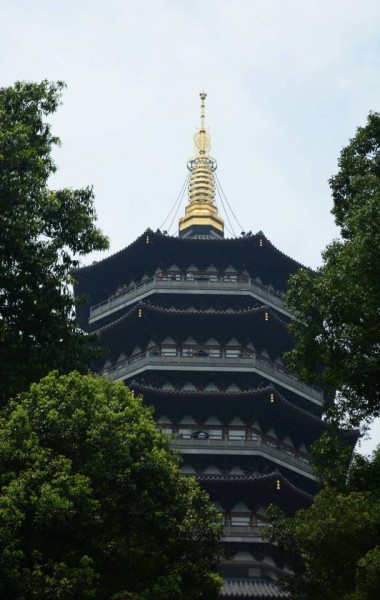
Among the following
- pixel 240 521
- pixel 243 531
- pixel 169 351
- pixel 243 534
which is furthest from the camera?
pixel 169 351

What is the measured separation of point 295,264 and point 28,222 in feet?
90.9

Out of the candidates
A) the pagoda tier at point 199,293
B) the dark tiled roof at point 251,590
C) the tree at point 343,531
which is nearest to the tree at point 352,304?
the tree at point 343,531

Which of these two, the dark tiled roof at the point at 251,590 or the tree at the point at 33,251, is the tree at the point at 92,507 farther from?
the dark tiled roof at the point at 251,590

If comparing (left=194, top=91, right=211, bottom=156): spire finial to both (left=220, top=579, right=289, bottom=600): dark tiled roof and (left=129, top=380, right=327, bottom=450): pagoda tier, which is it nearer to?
(left=129, top=380, right=327, bottom=450): pagoda tier

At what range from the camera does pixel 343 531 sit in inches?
1145

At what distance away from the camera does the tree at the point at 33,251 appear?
29.9 metres

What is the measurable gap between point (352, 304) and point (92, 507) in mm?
7664

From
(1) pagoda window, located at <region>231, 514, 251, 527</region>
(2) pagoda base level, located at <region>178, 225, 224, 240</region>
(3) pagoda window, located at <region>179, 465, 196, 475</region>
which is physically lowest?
(1) pagoda window, located at <region>231, 514, 251, 527</region>

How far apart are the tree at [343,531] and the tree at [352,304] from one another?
139 cm

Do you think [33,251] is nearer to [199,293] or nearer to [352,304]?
[352,304]

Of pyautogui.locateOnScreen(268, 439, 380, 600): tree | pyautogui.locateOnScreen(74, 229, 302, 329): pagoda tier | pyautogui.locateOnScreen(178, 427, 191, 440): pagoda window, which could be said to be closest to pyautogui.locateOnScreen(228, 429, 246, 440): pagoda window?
pyautogui.locateOnScreen(178, 427, 191, 440): pagoda window

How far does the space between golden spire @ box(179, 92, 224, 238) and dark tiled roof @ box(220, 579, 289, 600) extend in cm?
2140

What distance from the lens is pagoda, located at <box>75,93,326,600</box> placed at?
47406 mm

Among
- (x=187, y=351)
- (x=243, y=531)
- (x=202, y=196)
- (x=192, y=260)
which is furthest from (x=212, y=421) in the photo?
(x=202, y=196)
